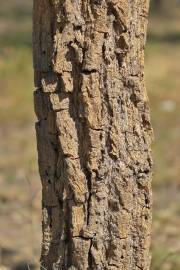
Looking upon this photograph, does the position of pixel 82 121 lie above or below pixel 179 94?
below

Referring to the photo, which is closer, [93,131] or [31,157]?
[93,131]

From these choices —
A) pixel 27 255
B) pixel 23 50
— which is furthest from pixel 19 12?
pixel 27 255

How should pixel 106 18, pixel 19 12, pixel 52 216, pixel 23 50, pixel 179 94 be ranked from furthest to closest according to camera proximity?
pixel 19 12
pixel 23 50
pixel 179 94
pixel 52 216
pixel 106 18

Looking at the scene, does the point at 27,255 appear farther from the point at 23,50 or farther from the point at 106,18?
the point at 23,50

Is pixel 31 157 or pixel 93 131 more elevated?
pixel 31 157

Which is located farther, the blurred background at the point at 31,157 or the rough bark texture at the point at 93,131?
the blurred background at the point at 31,157
